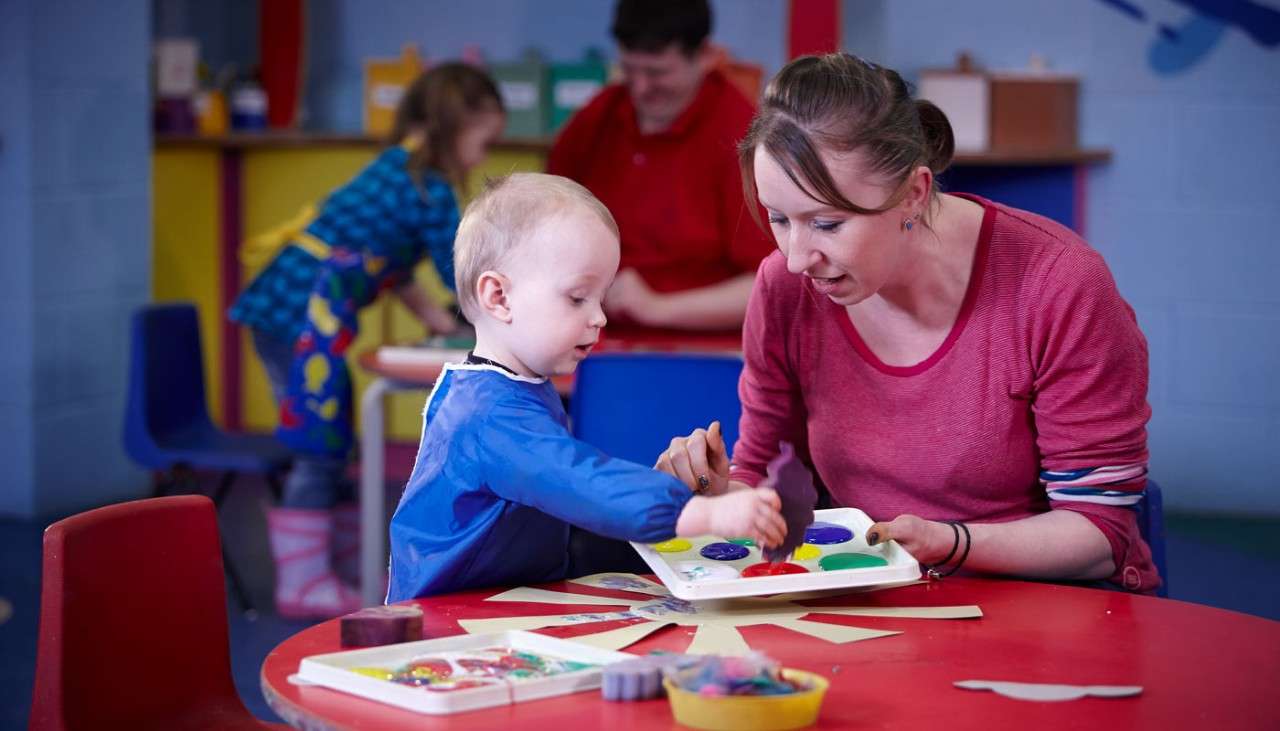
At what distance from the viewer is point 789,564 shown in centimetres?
166

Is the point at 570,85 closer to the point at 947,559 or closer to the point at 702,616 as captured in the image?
the point at 947,559

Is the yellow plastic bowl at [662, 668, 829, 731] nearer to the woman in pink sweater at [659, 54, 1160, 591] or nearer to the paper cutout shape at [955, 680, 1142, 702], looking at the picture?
the paper cutout shape at [955, 680, 1142, 702]

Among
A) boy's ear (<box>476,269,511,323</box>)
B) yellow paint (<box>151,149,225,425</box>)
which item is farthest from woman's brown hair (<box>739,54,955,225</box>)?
yellow paint (<box>151,149,225,425</box>)

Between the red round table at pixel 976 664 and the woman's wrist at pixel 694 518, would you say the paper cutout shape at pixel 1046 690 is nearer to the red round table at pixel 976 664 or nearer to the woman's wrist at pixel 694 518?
the red round table at pixel 976 664

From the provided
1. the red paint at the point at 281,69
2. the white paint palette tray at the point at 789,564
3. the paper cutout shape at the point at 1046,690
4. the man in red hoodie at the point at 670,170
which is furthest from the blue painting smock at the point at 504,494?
the red paint at the point at 281,69

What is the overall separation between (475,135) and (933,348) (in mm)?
2270

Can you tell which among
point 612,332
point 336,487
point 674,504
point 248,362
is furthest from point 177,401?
point 674,504

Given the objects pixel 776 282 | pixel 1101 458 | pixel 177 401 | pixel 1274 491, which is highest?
pixel 776 282

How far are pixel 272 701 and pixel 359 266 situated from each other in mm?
2749

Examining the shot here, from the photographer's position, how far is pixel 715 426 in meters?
1.82

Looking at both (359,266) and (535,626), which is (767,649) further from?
(359,266)

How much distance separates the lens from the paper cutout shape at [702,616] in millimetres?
1484

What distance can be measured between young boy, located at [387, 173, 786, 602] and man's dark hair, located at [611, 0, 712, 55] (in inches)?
67.3

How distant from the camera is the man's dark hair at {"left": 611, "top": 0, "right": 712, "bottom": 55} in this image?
3.43 metres
